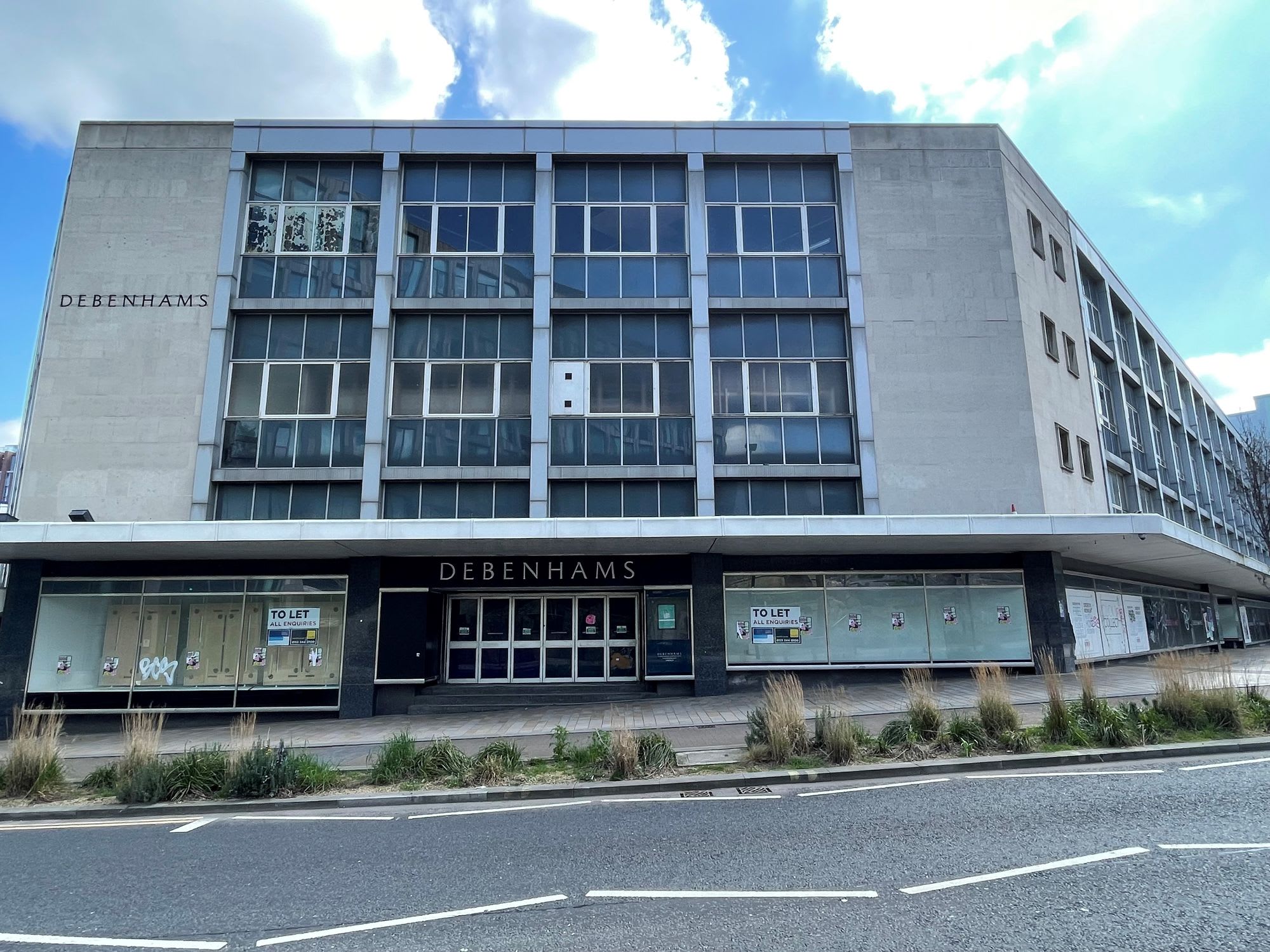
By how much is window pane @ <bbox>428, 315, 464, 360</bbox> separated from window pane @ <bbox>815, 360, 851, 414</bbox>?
→ 9189 millimetres

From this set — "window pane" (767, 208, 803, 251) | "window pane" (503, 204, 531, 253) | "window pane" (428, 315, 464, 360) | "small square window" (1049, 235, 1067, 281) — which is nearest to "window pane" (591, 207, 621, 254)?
"window pane" (503, 204, 531, 253)

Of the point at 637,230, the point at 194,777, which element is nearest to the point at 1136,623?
the point at 637,230

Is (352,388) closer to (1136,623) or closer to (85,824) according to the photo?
(85,824)

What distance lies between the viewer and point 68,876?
21.6 feet

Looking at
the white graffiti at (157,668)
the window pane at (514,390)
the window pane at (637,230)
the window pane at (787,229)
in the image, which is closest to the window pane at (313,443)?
the window pane at (514,390)

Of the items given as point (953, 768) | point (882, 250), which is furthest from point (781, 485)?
point (953, 768)

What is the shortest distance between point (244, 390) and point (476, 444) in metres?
6.02

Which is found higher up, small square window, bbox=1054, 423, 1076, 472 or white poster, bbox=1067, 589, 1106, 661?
small square window, bbox=1054, 423, 1076, 472

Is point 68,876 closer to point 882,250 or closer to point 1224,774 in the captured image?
point 1224,774

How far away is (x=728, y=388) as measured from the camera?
784 inches

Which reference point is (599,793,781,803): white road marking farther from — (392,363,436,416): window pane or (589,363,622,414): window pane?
(392,363,436,416): window pane

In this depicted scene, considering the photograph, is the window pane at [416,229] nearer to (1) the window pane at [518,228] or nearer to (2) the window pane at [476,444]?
(1) the window pane at [518,228]

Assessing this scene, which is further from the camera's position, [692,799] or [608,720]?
[608,720]

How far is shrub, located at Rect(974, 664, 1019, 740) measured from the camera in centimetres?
1035
